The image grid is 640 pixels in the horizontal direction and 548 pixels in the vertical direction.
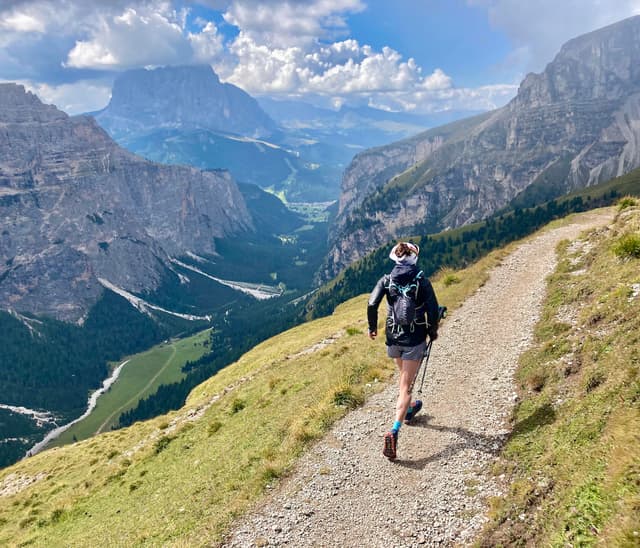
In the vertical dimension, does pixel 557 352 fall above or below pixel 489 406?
above

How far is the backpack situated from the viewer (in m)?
14.5

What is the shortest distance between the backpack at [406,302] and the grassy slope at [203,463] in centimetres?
584

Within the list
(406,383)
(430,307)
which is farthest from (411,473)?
(430,307)

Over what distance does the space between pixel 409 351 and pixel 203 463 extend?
39.4 feet

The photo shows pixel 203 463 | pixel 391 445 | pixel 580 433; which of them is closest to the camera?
pixel 580 433

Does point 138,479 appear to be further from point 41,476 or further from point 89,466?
point 41,476

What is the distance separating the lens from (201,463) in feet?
67.5

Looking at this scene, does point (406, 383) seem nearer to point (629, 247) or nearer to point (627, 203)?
point (629, 247)

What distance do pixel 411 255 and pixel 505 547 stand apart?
8699 millimetres

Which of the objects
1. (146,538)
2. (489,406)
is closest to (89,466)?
(146,538)

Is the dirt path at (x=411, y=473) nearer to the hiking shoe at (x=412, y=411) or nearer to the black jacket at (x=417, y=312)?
the hiking shoe at (x=412, y=411)

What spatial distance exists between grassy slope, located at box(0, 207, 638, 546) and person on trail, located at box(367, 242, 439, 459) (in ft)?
13.4

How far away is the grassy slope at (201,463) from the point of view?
50.8 ft

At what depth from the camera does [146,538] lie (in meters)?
15.2
